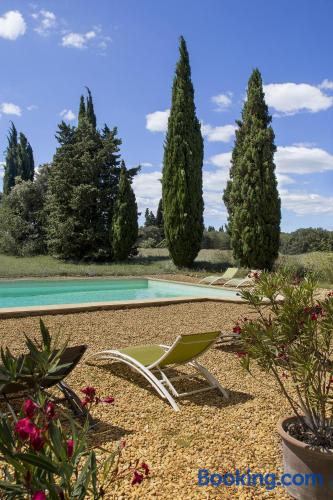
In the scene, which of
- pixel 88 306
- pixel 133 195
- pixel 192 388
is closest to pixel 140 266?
Result: pixel 133 195

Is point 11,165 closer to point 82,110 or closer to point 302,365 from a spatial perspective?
point 82,110

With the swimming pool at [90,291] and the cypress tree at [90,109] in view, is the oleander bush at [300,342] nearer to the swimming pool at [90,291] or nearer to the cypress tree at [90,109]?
the swimming pool at [90,291]

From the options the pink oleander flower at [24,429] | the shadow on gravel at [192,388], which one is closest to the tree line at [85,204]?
the shadow on gravel at [192,388]

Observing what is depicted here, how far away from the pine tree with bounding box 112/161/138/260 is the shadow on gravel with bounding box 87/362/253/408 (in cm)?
1816

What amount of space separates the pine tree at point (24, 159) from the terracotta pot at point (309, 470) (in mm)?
38296

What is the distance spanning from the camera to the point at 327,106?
11.9 metres

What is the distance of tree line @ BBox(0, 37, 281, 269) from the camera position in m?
18.6

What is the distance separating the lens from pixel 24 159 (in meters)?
38.3

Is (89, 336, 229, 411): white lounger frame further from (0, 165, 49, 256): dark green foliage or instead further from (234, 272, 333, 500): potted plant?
(0, 165, 49, 256): dark green foliage

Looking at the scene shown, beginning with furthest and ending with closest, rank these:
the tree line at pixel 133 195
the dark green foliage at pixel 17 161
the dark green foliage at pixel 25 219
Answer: the dark green foliage at pixel 17 161, the dark green foliage at pixel 25 219, the tree line at pixel 133 195

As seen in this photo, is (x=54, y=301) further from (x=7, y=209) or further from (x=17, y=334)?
(x=7, y=209)

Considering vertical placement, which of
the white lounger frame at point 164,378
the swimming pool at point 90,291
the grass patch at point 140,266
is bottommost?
the swimming pool at point 90,291

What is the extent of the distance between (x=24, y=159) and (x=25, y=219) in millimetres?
12590

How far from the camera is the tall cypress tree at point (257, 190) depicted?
18438 millimetres
